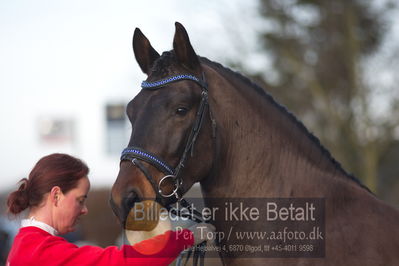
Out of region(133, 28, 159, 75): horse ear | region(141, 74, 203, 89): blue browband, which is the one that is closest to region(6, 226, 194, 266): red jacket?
region(141, 74, 203, 89): blue browband

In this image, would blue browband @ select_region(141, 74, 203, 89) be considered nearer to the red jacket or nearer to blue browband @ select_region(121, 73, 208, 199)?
blue browband @ select_region(121, 73, 208, 199)

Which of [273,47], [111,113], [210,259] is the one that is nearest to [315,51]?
[273,47]

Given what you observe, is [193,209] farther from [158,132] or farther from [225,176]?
[158,132]

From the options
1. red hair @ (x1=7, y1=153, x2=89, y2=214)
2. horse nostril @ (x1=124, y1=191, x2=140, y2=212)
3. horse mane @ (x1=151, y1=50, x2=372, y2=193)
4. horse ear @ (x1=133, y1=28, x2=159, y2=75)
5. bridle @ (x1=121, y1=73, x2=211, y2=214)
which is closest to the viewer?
horse nostril @ (x1=124, y1=191, x2=140, y2=212)

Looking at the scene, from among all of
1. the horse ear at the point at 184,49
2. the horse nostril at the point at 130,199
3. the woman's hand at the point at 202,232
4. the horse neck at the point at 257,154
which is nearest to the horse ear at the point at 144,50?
the horse ear at the point at 184,49

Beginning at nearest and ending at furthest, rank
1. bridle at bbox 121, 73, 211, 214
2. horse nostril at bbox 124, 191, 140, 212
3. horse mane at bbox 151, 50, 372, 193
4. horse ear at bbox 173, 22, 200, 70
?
horse nostril at bbox 124, 191, 140, 212
bridle at bbox 121, 73, 211, 214
horse ear at bbox 173, 22, 200, 70
horse mane at bbox 151, 50, 372, 193

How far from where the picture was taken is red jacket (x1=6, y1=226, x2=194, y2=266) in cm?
254

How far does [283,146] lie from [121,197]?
1.08 metres

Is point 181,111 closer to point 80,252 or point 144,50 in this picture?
point 144,50

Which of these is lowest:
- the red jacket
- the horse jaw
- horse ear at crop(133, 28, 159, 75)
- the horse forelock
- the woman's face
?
the red jacket

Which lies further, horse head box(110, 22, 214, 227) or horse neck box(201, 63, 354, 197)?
horse neck box(201, 63, 354, 197)

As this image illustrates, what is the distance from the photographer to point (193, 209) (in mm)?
3035

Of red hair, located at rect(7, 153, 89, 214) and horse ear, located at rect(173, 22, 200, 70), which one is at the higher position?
horse ear, located at rect(173, 22, 200, 70)

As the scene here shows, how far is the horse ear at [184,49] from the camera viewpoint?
2834 mm
